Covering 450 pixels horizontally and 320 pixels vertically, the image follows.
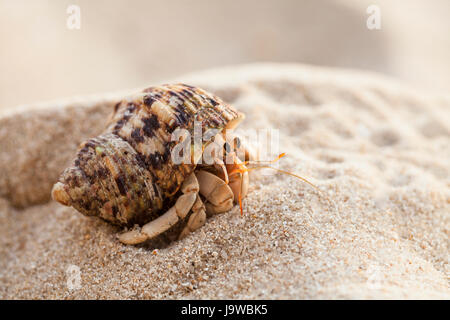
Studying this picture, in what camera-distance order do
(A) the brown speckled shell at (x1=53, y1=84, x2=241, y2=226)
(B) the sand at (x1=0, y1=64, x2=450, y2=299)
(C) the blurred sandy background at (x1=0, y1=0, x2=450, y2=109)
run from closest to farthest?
(B) the sand at (x1=0, y1=64, x2=450, y2=299) → (A) the brown speckled shell at (x1=53, y1=84, x2=241, y2=226) → (C) the blurred sandy background at (x1=0, y1=0, x2=450, y2=109)

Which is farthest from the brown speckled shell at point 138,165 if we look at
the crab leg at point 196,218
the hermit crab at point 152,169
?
the crab leg at point 196,218

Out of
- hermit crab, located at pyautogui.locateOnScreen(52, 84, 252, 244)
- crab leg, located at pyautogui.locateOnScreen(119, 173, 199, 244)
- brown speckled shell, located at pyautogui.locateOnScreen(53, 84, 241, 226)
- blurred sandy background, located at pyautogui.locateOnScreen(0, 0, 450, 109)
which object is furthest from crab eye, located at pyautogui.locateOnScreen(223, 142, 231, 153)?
blurred sandy background, located at pyautogui.locateOnScreen(0, 0, 450, 109)

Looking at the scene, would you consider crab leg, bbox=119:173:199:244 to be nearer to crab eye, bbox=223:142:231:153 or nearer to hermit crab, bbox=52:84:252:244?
hermit crab, bbox=52:84:252:244

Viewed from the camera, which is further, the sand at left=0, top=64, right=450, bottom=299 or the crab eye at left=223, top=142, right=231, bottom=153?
the crab eye at left=223, top=142, right=231, bottom=153

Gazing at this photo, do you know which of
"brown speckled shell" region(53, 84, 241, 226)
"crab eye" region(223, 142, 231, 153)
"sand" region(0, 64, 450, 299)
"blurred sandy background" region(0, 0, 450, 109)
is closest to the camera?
"sand" region(0, 64, 450, 299)

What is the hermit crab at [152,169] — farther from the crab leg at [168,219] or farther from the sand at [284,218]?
the sand at [284,218]

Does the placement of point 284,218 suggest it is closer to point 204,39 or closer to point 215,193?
point 215,193
